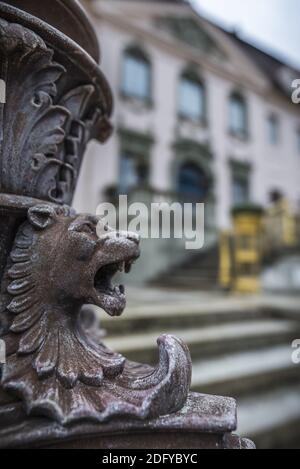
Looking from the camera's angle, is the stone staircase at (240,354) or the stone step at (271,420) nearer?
the stone step at (271,420)

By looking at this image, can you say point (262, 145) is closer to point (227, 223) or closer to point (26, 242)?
point (227, 223)

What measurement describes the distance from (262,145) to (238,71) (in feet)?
10.6

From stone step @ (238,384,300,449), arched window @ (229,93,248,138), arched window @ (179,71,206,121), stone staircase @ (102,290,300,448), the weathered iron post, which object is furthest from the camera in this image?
arched window @ (229,93,248,138)

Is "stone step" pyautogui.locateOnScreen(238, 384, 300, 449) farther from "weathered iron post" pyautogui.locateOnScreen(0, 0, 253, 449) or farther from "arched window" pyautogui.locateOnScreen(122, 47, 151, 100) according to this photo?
"arched window" pyautogui.locateOnScreen(122, 47, 151, 100)

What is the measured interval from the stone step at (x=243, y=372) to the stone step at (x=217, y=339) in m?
0.06

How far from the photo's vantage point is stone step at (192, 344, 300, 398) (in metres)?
1.92

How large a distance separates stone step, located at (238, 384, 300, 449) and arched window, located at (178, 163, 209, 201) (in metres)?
9.84

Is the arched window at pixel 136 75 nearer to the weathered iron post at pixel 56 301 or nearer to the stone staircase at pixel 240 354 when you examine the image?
the stone staircase at pixel 240 354

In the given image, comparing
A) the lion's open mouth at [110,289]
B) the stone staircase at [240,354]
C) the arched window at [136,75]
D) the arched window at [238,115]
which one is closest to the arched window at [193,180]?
the arched window at [238,115]

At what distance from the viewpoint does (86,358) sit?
3.02 feet

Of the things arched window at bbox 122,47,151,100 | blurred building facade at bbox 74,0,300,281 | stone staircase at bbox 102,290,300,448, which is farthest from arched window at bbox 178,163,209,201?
stone staircase at bbox 102,290,300,448

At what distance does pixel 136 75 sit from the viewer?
11.1 meters

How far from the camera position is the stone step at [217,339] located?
2.01 m
